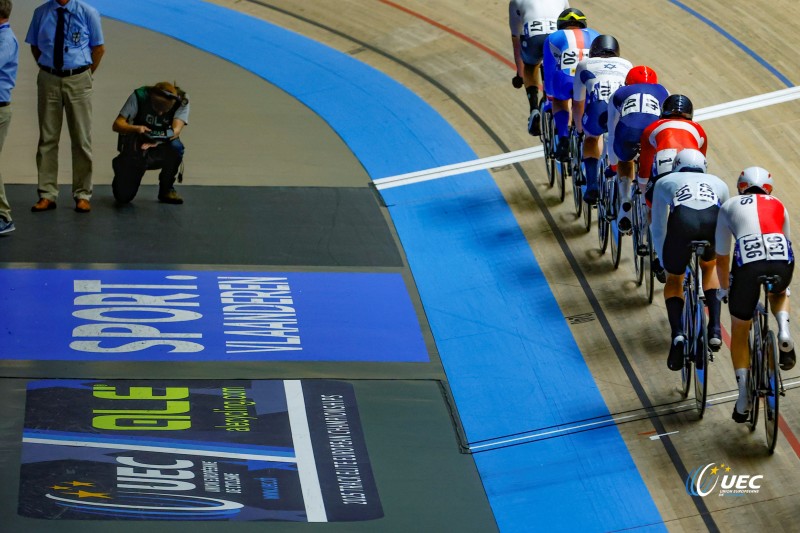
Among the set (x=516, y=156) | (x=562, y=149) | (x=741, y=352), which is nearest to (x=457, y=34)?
(x=516, y=156)

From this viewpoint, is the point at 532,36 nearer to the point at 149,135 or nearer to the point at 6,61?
the point at 149,135

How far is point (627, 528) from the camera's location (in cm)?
682

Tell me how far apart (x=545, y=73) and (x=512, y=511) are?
458cm

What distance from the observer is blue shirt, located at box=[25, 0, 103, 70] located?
9.50 meters

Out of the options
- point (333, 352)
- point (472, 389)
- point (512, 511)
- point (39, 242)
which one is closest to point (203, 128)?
point (39, 242)

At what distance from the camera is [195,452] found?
24.0ft

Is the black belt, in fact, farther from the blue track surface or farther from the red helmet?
the red helmet

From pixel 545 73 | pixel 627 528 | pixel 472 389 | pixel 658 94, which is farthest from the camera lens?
pixel 545 73

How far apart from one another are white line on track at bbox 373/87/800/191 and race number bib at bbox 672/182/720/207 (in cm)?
402

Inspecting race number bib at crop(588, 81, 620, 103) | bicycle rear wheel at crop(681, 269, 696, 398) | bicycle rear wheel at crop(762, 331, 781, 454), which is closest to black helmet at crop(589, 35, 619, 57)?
race number bib at crop(588, 81, 620, 103)

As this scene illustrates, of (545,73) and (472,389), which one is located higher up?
(545,73)

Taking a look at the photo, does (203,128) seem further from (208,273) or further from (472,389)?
(472,389)

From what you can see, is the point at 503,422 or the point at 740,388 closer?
the point at 740,388

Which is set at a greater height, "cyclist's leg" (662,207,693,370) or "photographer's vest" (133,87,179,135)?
"cyclist's leg" (662,207,693,370)
